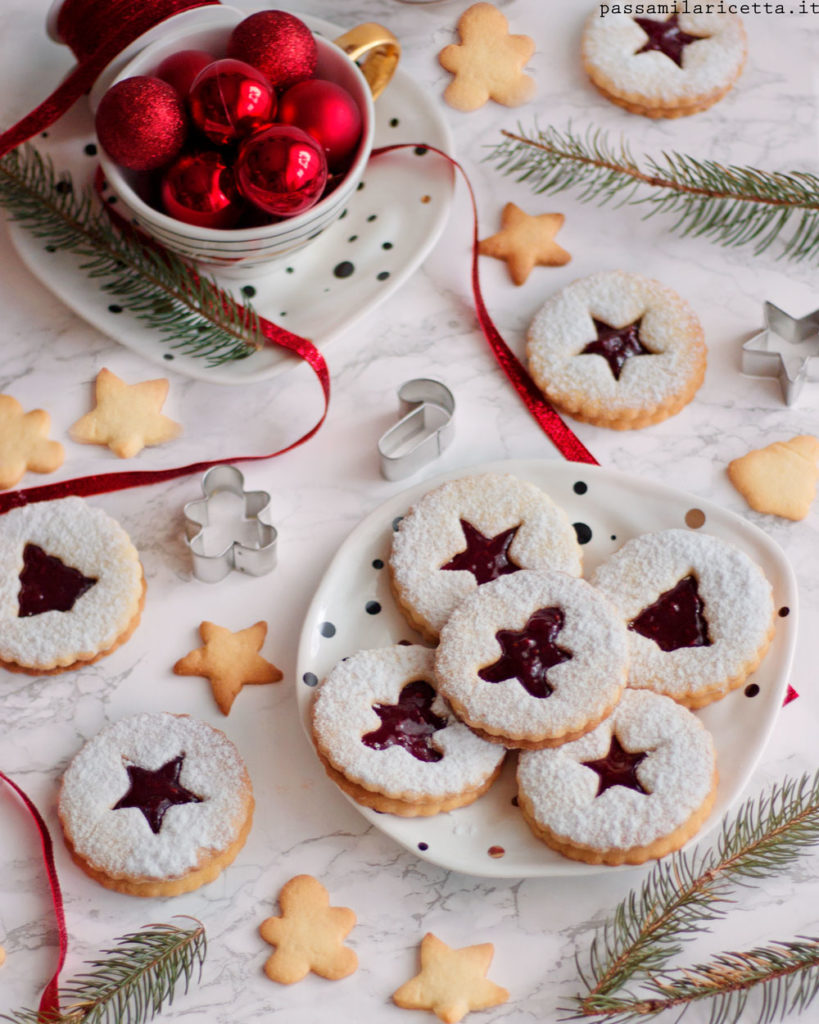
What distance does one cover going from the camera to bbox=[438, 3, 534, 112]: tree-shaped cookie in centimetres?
165

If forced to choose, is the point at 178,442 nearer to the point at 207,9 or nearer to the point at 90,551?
the point at 90,551

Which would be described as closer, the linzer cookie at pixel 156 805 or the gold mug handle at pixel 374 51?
the linzer cookie at pixel 156 805

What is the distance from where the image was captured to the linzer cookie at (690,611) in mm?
1286

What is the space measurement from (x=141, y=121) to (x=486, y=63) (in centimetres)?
54

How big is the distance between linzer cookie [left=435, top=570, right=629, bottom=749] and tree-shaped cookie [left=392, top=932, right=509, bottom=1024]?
22 cm

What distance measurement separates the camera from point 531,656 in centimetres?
126

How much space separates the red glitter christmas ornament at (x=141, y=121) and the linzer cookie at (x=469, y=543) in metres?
0.49

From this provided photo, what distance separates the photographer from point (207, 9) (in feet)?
4.88

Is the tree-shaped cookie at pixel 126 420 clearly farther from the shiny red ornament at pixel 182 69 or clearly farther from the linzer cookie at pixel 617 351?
the linzer cookie at pixel 617 351

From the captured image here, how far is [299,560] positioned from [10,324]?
1.60 ft

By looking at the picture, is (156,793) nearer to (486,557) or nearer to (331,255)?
(486,557)

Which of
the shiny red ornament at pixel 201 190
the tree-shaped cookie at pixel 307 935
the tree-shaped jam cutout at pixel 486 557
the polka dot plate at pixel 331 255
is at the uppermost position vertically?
the shiny red ornament at pixel 201 190

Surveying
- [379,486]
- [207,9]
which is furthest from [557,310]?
[207,9]

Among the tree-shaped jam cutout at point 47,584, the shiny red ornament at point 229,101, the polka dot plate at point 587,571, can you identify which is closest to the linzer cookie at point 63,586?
the tree-shaped jam cutout at point 47,584
